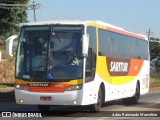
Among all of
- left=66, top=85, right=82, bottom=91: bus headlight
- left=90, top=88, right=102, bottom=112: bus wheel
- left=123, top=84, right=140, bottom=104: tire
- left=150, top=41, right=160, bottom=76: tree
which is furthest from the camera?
left=150, top=41, right=160, bottom=76: tree

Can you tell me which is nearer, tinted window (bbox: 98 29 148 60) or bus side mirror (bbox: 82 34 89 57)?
bus side mirror (bbox: 82 34 89 57)

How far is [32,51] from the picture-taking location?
53.3ft

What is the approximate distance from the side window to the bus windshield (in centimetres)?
52

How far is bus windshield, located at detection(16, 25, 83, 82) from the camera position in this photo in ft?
52.1

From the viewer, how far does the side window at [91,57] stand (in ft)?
54.1

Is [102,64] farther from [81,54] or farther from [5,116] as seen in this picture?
[5,116]

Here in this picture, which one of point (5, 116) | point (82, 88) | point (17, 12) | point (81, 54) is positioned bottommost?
point (5, 116)

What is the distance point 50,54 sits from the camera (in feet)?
52.4

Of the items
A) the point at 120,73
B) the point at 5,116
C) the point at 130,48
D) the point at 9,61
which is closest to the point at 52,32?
the point at 5,116

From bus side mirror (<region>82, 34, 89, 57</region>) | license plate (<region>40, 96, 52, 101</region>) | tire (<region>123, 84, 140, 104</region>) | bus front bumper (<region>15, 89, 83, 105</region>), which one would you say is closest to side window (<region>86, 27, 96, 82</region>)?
bus side mirror (<region>82, 34, 89, 57</region>)

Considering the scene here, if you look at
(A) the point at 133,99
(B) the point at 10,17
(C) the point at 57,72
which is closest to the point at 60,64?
(C) the point at 57,72

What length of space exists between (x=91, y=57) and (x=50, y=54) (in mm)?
1628

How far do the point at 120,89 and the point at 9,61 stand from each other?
27.5m

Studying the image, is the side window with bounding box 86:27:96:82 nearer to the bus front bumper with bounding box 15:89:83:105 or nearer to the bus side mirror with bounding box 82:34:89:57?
the bus side mirror with bounding box 82:34:89:57
